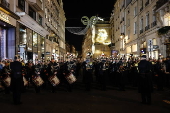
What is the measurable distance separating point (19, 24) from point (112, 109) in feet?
58.4

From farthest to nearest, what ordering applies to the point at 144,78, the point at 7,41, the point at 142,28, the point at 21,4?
1. the point at 142,28
2. the point at 21,4
3. the point at 7,41
4. the point at 144,78

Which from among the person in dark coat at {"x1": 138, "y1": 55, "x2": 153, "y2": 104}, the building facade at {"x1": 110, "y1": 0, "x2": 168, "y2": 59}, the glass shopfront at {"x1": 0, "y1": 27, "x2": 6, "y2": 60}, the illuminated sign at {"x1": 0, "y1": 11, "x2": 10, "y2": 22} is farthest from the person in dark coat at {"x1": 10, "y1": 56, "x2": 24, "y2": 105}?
the building facade at {"x1": 110, "y1": 0, "x2": 168, "y2": 59}

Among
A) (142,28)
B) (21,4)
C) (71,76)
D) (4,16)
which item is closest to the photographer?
(71,76)

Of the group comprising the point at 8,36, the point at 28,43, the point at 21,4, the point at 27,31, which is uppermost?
the point at 21,4

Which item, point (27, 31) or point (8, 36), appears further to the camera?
point (27, 31)

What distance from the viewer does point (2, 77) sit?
34.9ft

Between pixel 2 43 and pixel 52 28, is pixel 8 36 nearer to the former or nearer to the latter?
pixel 2 43

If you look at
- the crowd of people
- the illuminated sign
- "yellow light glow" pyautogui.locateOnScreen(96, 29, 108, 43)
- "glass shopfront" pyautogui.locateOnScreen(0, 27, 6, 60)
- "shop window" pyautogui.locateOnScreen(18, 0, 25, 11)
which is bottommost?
the crowd of people

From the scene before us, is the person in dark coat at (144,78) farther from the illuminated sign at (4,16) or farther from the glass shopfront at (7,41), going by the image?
the glass shopfront at (7,41)

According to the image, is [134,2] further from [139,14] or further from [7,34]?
[7,34]

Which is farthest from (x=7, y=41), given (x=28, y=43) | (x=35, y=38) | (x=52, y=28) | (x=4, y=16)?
(x=52, y=28)

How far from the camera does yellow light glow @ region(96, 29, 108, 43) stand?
6600 centimetres

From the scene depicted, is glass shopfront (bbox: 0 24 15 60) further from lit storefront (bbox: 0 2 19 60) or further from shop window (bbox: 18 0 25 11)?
shop window (bbox: 18 0 25 11)

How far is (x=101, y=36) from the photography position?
220 feet
